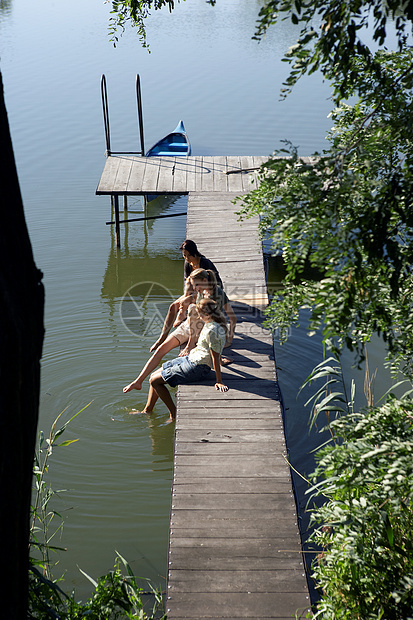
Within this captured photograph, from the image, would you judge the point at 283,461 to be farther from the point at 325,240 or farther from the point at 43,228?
the point at 43,228

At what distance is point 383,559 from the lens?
141 inches

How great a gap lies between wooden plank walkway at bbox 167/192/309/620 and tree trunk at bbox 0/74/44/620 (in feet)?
6.62

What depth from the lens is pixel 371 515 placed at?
3.20 meters

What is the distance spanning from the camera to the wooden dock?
13.9 ft

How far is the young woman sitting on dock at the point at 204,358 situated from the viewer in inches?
252

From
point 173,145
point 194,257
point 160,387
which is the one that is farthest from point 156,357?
point 173,145

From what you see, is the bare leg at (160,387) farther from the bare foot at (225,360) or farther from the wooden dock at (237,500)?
the bare foot at (225,360)

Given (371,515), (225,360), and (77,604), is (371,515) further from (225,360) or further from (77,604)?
(225,360)

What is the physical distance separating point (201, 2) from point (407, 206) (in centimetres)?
3688

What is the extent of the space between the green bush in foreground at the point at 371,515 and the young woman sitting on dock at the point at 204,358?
7.61 feet

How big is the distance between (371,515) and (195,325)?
4009mm

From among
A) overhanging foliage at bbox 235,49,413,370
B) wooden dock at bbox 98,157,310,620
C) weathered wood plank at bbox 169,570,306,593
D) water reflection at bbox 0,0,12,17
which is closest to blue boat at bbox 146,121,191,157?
wooden dock at bbox 98,157,310,620

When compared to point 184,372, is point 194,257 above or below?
above

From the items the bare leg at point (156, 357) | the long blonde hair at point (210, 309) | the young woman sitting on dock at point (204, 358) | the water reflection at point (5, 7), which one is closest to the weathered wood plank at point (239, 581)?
the young woman sitting on dock at point (204, 358)
